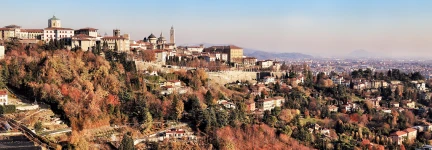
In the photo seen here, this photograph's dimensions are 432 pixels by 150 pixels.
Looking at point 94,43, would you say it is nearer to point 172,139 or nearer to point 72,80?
point 72,80

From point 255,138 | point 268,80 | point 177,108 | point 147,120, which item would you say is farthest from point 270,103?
point 147,120

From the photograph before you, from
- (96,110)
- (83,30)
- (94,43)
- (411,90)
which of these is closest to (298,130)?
(96,110)

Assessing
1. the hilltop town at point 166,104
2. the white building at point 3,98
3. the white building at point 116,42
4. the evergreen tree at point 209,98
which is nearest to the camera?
the white building at point 3,98

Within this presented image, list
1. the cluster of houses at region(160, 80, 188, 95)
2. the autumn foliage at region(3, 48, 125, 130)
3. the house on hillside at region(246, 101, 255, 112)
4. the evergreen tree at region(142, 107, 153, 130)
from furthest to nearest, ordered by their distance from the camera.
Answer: the house on hillside at region(246, 101, 255, 112) → the cluster of houses at region(160, 80, 188, 95) → the evergreen tree at region(142, 107, 153, 130) → the autumn foliage at region(3, 48, 125, 130)

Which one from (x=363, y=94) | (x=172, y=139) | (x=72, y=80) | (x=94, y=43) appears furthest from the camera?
(x=363, y=94)

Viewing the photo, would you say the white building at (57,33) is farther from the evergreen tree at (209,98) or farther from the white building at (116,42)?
the evergreen tree at (209,98)

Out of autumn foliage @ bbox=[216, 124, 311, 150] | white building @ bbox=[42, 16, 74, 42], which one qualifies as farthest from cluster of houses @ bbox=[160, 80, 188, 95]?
white building @ bbox=[42, 16, 74, 42]

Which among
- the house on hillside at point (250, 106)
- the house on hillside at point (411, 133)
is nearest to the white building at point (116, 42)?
the house on hillside at point (250, 106)

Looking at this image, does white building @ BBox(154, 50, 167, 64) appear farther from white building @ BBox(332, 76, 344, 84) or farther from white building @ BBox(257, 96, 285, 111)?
white building @ BBox(332, 76, 344, 84)

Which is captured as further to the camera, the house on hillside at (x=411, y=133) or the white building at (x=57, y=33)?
the white building at (x=57, y=33)
